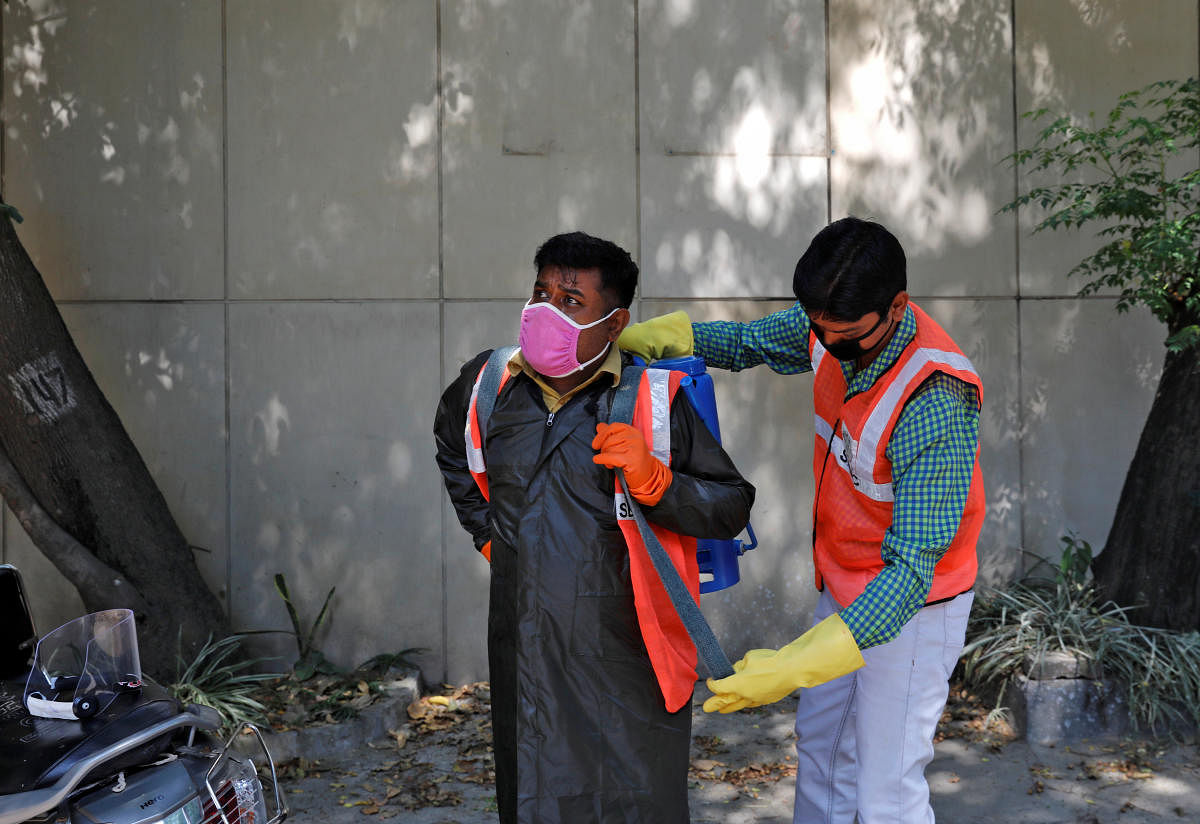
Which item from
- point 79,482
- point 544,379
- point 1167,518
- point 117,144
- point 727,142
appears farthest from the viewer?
point 727,142

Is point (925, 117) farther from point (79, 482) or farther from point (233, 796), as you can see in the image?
point (233, 796)

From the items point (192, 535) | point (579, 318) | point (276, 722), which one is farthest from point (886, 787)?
point (192, 535)

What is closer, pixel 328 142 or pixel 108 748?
pixel 108 748

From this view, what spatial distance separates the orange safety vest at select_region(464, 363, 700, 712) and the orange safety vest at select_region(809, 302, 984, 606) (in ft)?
1.65

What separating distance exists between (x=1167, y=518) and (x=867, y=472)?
10.6 feet

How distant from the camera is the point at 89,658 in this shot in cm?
283

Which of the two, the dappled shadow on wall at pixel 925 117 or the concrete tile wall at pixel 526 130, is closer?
the concrete tile wall at pixel 526 130

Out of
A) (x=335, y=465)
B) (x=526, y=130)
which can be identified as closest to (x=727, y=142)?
(x=526, y=130)

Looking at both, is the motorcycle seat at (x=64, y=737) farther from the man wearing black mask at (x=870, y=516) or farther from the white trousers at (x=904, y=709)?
the white trousers at (x=904, y=709)

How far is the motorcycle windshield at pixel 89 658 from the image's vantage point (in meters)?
2.79

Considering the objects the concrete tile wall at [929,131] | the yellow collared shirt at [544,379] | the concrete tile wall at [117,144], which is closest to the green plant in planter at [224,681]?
the concrete tile wall at [117,144]

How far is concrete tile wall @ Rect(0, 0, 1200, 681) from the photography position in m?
5.71

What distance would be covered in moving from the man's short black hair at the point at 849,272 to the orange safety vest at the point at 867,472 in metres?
0.22

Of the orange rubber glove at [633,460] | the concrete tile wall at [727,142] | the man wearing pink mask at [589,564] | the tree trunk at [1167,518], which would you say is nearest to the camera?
the orange rubber glove at [633,460]
